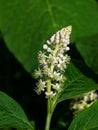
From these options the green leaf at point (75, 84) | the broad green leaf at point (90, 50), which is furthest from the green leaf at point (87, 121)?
the broad green leaf at point (90, 50)

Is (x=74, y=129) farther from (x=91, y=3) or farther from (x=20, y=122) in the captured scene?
(x=91, y=3)

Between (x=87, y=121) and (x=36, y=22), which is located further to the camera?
(x=36, y=22)

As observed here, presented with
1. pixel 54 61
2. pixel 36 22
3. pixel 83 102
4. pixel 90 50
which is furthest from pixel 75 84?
pixel 36 22

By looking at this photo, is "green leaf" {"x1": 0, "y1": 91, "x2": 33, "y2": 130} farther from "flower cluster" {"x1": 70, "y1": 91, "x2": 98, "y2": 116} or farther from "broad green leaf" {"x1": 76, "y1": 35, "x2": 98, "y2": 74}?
"flower cluster" {"x1": 70, "y1": 91, "x2": 98, "y2": 116}

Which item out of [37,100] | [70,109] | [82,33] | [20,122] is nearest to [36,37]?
[82,33]

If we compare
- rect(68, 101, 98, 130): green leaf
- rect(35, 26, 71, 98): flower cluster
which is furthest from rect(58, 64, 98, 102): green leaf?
rect(68, 101, 98, 130): green leaf

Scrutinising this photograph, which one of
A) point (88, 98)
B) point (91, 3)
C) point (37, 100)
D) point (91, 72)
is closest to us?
point (91, 72)

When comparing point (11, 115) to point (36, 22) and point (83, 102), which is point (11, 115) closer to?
point (83, 102)
